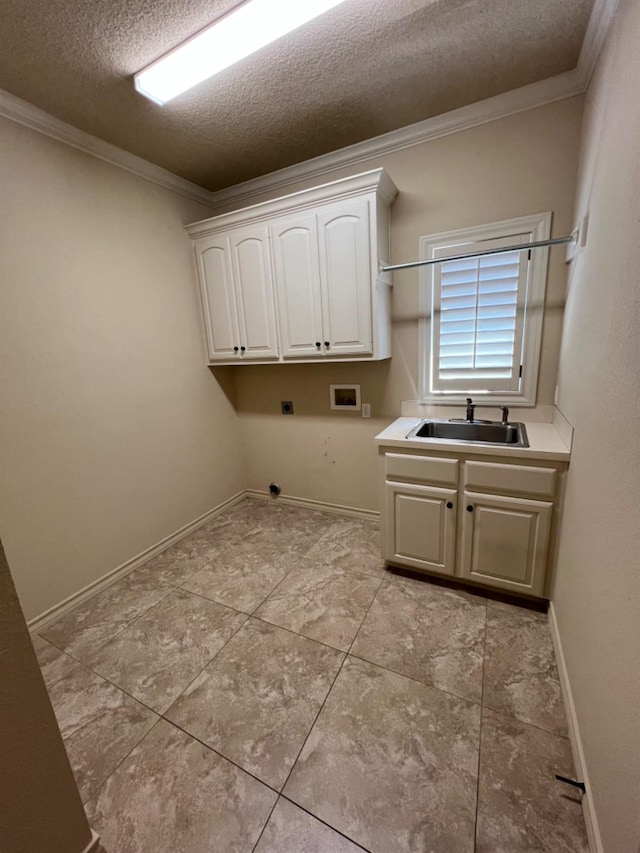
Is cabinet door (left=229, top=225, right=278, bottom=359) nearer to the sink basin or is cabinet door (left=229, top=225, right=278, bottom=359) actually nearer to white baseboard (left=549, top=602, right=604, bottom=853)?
the sink basin

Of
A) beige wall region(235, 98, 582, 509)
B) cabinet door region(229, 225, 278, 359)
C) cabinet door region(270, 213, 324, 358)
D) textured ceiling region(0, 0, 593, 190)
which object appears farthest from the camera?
cabinet door region(229, 225, 278, 359)

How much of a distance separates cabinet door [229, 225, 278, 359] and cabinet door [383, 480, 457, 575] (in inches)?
54.3

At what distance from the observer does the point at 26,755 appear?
0.81 meters

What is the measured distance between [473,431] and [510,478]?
53 cm

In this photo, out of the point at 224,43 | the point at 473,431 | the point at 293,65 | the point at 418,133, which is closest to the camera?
the point at 224,43

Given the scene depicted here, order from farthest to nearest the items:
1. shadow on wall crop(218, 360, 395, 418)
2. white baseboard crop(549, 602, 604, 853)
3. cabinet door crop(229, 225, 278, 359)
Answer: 1. shadow on wall crop(218, 360, 395, 418)
2. cabinet door crop(229, 225, 278, 359)
3. white baseboard crop(549, 602, 604, 853)

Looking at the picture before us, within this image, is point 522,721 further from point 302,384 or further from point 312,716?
point 302,384

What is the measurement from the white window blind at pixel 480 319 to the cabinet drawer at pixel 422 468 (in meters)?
0.68

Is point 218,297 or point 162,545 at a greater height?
point 218,297

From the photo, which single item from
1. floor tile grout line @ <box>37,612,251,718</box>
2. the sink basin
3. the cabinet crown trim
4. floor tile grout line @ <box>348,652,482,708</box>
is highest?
the cabinet crown trim

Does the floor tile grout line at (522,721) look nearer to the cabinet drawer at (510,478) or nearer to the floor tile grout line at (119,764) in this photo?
the cabinet drawer at (510,478)

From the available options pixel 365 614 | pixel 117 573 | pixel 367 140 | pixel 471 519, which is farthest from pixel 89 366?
pixel 471 519

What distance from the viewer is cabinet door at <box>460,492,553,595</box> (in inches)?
68.2

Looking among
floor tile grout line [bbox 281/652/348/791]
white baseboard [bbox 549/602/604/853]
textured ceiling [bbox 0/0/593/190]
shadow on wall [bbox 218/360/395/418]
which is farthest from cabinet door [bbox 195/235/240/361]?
white baseboard [bbox 549/602/604/853]
